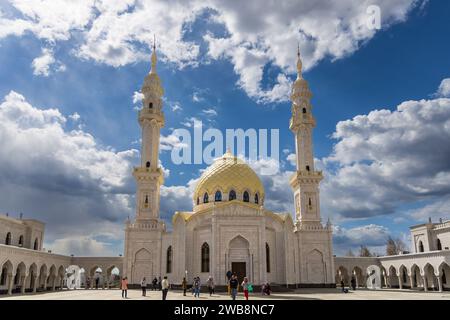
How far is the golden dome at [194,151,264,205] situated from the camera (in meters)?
42.7

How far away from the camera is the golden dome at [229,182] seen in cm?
4269

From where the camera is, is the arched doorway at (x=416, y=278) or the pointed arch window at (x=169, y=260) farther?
the arched doorway at (x=416, y=278)

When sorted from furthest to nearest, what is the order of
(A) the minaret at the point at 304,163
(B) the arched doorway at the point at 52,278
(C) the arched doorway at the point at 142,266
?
(B) the arched doorway at the point at 52,278 < (A) the minaret at the point at 304,163 < (C) the arched doorway at the point at 142,266

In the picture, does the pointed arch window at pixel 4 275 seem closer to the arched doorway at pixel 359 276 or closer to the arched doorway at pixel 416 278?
the arched doorway at pixel 359 276

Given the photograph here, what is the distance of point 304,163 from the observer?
43.2 m

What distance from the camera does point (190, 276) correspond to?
123 feet

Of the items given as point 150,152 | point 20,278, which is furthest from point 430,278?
point 20,278

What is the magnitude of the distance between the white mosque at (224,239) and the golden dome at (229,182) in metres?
0.11

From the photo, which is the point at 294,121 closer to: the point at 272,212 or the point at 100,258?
the point at 272,212

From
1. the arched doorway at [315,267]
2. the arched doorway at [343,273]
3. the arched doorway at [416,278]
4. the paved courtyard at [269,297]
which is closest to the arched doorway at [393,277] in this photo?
the arched doorway at [416,278]

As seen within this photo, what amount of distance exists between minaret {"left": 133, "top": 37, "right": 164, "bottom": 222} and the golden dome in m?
4.72

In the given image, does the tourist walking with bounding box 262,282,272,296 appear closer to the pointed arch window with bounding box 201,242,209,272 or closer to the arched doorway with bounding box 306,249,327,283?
the pointed arch window with bounding box 201,242,209,272

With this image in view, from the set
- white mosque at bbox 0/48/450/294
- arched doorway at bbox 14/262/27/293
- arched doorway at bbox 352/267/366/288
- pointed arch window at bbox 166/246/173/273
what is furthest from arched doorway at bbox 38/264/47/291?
arched doorway at bbox 352/267/366/288
